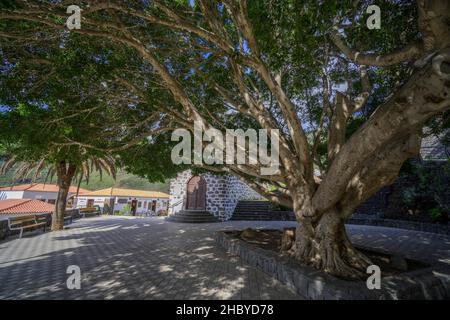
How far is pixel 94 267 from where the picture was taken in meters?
5.20

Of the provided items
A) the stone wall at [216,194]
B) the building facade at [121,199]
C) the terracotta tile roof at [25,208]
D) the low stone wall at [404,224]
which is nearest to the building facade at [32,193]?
the building facade at [121,199]

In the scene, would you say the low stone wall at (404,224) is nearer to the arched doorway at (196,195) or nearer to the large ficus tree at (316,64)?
the large ficus tree at (316,64)

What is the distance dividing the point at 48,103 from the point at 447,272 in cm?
1071

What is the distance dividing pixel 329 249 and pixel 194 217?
12010mm

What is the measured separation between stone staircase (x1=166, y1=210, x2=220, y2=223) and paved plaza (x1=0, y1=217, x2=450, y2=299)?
7.12 meters

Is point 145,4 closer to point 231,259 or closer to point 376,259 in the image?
point 231,259

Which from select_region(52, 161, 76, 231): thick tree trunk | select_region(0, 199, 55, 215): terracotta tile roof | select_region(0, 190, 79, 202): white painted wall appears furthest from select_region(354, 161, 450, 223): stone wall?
select_region(0, 190, 79, 202): white painted wall

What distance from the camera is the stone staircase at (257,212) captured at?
53.5ft

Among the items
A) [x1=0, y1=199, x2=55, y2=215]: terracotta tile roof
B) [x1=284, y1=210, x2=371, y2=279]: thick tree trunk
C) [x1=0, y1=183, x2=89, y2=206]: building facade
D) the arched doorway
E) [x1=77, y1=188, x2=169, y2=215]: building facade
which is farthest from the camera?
[x1=77, y1=188, x2=169, y2=215]: building facade

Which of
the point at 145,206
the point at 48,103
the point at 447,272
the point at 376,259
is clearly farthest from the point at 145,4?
the point at 145,206

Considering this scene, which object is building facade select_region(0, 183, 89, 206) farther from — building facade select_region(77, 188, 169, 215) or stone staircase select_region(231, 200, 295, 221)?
stone staircase select_region(231, 200, 295, 221)

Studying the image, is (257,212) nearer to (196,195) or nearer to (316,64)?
(196,195)

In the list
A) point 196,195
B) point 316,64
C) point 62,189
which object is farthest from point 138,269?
point 196,195

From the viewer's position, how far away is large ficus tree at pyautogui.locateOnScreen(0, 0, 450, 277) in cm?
327
